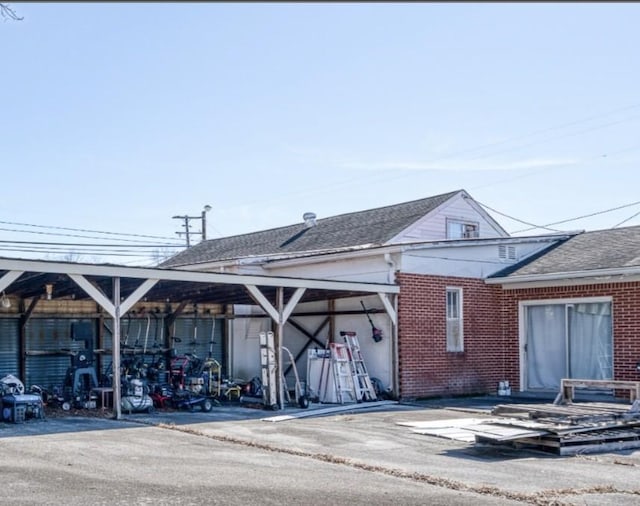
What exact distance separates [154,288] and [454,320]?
22.8 feet

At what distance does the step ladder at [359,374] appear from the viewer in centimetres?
1767

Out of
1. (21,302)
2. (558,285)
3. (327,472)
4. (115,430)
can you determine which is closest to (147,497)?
(327,472)

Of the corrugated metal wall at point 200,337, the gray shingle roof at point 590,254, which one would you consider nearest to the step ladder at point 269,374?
the corrugated metal wall at point 200,337

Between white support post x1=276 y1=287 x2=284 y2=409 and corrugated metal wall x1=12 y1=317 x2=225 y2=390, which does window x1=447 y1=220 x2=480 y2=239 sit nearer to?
corrugated metal wall x1=12 y1=317 x2=225 y2=390

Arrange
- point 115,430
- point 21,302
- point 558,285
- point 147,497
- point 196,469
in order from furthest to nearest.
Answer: point 558,285 < point 21,302 < point 115,430 < point 196,469 < point 147,497

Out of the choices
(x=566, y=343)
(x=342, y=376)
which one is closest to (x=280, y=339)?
(x=342, y=376)

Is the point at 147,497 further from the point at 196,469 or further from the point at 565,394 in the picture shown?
the point at 565,394

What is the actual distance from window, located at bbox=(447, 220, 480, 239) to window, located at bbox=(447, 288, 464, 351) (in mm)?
3284

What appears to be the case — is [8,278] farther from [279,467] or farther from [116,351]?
[279,467]

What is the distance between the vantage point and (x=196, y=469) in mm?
9312

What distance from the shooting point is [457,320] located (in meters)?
19.3

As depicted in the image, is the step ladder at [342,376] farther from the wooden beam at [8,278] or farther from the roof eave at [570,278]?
the wooden beam at [8,278]

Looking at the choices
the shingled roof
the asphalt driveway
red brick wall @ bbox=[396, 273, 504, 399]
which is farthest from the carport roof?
the shingled roof

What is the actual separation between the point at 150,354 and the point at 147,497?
11591mm
